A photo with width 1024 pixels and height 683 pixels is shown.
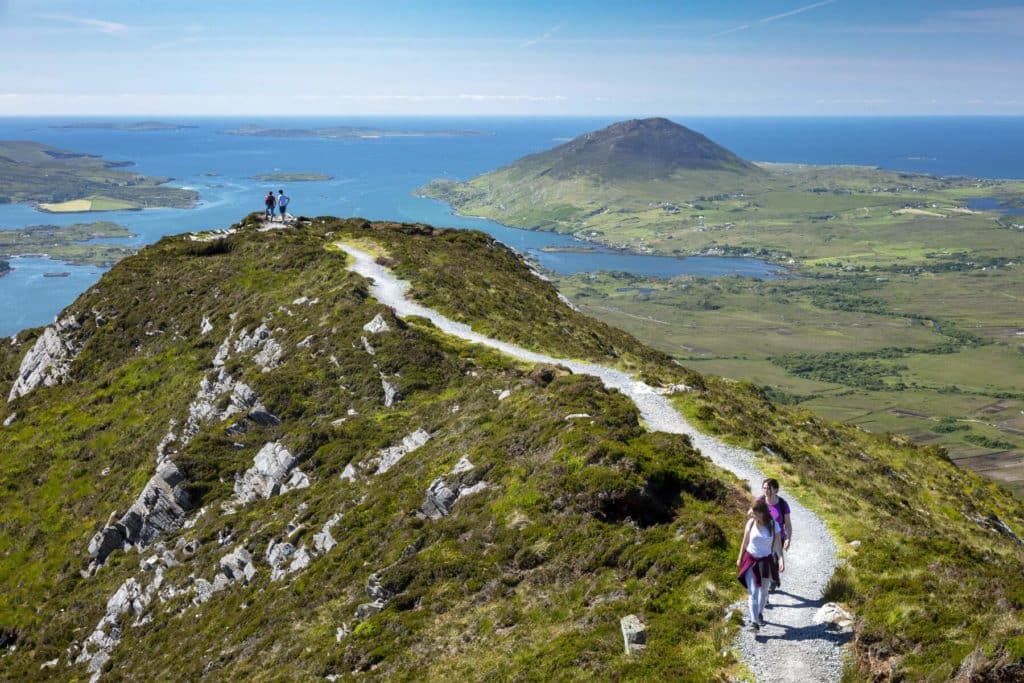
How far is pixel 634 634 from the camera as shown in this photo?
17828mm

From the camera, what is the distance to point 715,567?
65.9ft

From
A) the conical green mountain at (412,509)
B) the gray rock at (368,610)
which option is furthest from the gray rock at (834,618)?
the gray rock at (368,610)

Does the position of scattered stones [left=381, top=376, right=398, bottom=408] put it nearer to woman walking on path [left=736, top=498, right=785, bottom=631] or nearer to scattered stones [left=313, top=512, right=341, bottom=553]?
scattered stones [left=313, top=512, right=341, bottom=553]

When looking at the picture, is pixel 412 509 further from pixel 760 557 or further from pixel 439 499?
pixel 760 557

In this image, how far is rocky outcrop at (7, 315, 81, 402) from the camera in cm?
7006

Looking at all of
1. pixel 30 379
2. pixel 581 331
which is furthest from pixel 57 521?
pixel 581 331

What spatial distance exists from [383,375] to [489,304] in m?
16.9

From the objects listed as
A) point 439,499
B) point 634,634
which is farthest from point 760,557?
point 439,499

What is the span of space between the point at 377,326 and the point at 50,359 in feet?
146

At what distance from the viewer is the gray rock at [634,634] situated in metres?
17.5

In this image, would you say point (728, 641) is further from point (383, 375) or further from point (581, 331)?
point (581, 331)

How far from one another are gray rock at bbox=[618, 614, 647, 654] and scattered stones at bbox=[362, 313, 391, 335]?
3309 cm

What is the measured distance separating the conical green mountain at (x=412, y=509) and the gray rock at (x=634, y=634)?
286mm

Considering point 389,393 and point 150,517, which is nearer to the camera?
point 150,517
